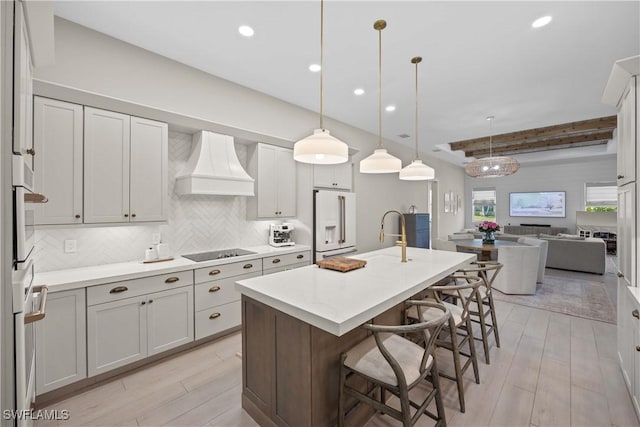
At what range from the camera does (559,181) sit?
9.05 m

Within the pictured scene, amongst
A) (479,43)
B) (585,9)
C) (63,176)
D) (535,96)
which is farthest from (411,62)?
(63,176)

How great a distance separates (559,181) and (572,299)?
6758 mm

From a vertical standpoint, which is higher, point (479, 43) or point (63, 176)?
point (479, 43)

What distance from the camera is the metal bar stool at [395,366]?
1329 mm

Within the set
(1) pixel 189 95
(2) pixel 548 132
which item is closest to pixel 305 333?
→ (1) pixel 189 95

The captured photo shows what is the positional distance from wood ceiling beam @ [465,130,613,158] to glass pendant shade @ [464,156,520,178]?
2.43 metres

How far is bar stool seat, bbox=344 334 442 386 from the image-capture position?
1.43 m

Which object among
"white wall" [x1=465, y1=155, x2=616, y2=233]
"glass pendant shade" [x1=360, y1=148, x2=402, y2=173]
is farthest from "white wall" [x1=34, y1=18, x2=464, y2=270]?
"white wall" [x1=465, y1=155, x2=616, y2=233]

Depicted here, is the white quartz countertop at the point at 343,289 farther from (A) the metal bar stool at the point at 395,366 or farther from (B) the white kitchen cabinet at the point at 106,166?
(B) the white kitchen cabinet at the point at 106,166

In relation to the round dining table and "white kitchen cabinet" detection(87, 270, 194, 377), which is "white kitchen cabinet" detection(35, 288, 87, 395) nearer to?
"white kitchen cabinet" detection(87, 270, 194, 377)

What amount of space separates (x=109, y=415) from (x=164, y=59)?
3282 mm

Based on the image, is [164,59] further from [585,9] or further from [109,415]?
[585,9]

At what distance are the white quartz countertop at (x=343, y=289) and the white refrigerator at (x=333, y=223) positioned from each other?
1497 mm

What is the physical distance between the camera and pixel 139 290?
239 cm
